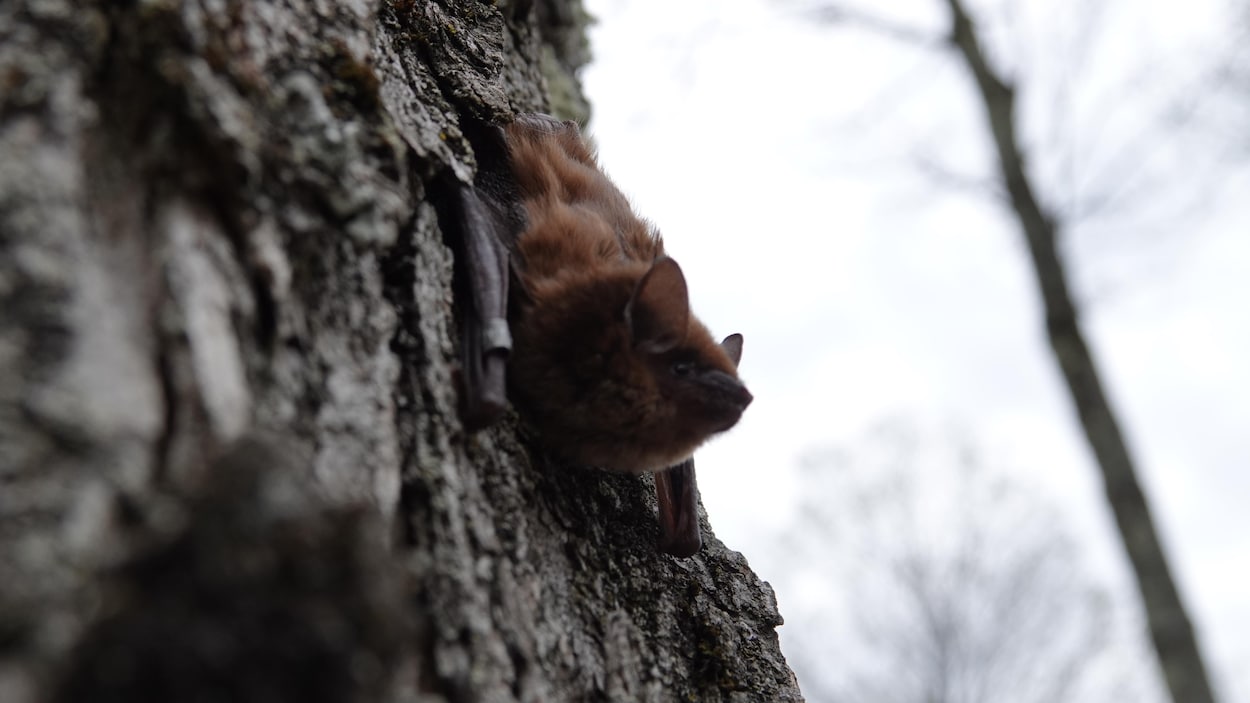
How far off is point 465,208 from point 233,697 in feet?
5.28

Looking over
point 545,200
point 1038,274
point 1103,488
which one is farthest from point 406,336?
point 1038,274

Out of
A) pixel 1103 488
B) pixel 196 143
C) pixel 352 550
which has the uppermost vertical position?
pixel 1103 488

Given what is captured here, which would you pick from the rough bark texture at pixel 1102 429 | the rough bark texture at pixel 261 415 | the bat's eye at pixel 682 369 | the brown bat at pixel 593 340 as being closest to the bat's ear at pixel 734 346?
the brown bat at pixel 593 340

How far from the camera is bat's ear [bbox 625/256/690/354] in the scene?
2.85 m

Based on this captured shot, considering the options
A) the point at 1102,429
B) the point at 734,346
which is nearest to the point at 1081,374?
the point at 1102,429

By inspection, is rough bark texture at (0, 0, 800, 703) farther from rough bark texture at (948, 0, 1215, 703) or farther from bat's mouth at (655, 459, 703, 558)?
rough bark texture at (948, 0, 1215, 703)

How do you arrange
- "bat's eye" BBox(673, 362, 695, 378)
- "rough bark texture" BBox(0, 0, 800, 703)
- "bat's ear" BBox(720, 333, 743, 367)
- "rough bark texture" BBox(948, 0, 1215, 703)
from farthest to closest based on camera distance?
"rough bark texture" BBox(948, 0, 1215, 703) → "bat's ear" BBox(720, 333, 743, 367) → "bat's eye" BBox(673, 362, 695, 378) → "rough bark texture" BBox(0, 0, 800, 703)

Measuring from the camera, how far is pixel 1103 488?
24.5 feet

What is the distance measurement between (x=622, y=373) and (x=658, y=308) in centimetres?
21

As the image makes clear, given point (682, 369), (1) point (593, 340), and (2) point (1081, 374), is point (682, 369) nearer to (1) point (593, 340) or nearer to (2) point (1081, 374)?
(1) point (593, 340)

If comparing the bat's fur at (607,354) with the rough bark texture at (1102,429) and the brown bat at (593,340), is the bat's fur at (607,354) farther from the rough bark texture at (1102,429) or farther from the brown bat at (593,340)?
the rough bark texture at (1102,429)

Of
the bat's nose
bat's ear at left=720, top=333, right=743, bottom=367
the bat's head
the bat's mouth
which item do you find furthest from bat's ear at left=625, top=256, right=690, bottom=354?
bat's ear at left=720, top=333, right=743, bottom=367

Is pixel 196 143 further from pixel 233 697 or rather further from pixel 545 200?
pixel 545 200

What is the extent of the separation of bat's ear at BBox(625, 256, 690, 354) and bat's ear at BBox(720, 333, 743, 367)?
550 millimetres
